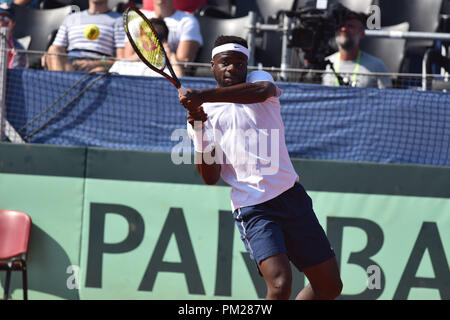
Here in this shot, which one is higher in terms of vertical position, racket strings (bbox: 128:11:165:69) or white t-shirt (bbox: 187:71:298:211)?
racket strings (bbox: 128:11:165:69)

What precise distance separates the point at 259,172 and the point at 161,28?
313 centimetres

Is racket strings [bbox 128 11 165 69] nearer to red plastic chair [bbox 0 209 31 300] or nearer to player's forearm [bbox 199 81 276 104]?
player's forearm [bbox 199 81 276 104]

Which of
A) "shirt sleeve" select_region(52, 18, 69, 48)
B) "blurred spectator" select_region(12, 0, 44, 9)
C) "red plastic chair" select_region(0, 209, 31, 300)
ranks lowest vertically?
"red plastic chair" select_region(0, 209, 31, 300)

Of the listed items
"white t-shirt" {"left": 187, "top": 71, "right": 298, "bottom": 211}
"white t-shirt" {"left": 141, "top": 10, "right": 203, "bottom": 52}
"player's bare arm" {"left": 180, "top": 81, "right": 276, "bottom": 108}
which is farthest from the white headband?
"white t-shirt" {"left": 141, "top": 10, "right": 203, "bottom": 52}

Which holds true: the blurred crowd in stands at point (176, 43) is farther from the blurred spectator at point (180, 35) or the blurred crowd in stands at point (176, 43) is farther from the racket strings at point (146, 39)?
the racket strings at point (146, 39)

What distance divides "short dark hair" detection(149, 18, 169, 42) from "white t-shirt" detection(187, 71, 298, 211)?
2.80 m

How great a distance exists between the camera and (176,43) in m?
7.91

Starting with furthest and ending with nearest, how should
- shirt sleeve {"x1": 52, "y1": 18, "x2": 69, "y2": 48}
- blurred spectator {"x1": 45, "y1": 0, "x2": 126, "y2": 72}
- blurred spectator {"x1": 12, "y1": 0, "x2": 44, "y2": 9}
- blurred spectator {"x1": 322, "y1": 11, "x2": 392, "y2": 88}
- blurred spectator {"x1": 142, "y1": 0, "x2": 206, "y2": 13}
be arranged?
blurred spectator {"x1": 12, "y1": 0, "x2": 44, "y2": 9}
blurred spectator {"x1": 142, "y1": 0, "x2": 206, "y2": 13}
shirt sleeve {"x1": 52, "y1": 18, "x2": 69, "y2": 48}
blurred spectator {"x1": 45, "y1": 0, "x2": 126, "y2": 72}
blurred spectator {"x1": 322, "y1": 11, "x2": 392, "y2": 88}

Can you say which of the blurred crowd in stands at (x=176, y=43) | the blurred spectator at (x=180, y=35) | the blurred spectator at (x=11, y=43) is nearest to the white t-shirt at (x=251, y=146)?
the blurred crowd in stands at (x=176, y=43)

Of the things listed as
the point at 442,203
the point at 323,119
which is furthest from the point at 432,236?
the point at 323,119

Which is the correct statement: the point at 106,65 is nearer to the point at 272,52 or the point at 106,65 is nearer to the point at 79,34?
the point at 79,34

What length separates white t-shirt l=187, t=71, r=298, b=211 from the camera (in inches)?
190

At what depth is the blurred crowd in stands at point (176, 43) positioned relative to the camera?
743 centimetres

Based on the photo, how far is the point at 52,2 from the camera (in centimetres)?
1020
